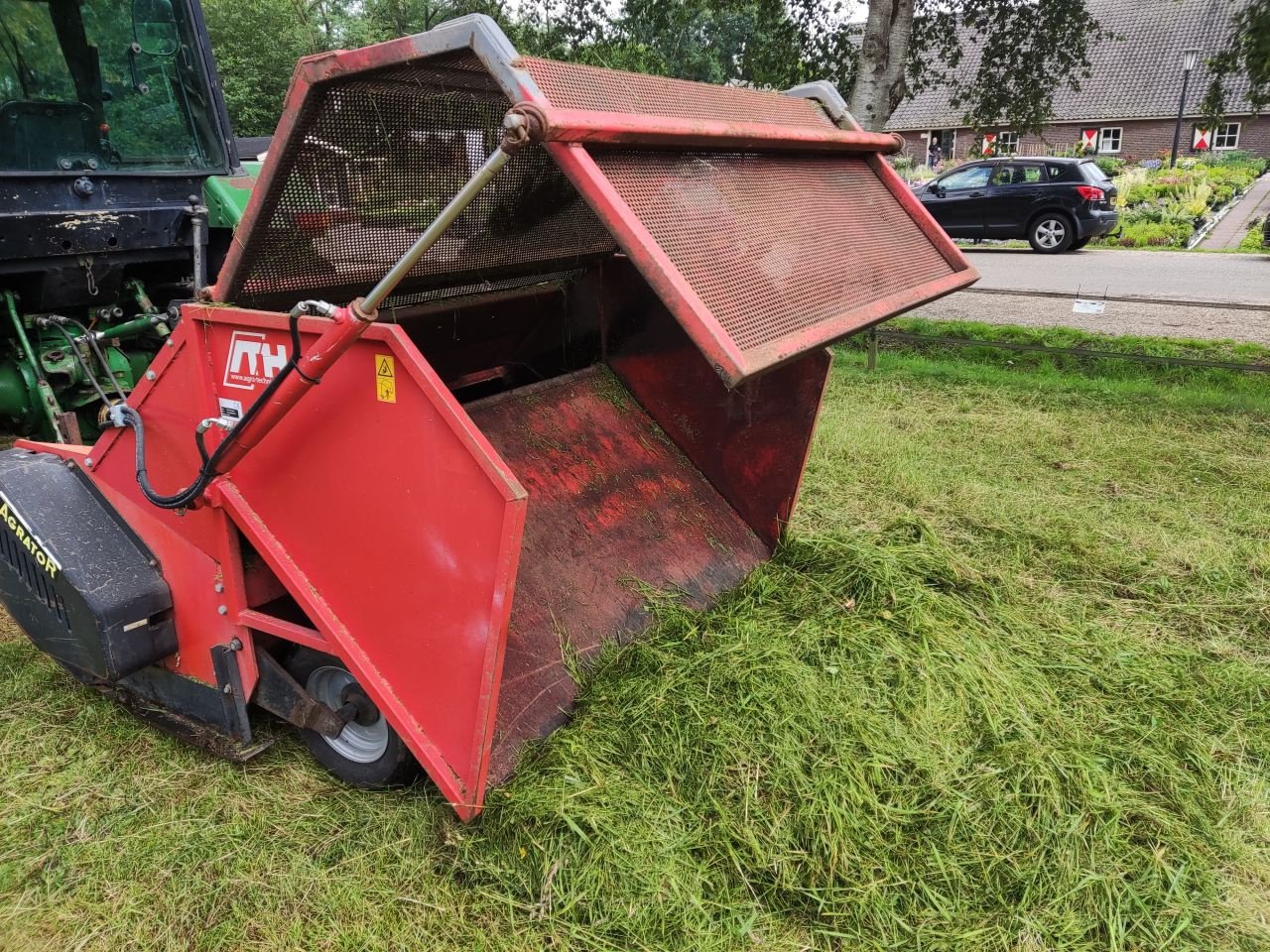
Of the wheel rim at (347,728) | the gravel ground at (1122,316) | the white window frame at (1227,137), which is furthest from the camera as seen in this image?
the white window frame at (1227,137)

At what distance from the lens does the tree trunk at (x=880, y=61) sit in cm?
666

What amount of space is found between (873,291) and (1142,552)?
6.72ft

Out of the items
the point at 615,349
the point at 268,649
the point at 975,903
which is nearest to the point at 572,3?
the point at 615,349

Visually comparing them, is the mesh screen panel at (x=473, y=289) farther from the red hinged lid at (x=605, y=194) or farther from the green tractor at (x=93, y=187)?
the green tractor at (x=93, y=187)

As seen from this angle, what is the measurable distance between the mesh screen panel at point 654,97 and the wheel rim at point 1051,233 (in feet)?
40.1

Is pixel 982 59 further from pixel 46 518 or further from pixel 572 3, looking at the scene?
pixel 46 518

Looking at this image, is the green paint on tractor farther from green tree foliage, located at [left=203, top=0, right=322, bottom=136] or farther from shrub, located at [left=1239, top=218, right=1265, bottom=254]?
green tree foliage, located at [left=203, top=0, right=322, bottom=136]

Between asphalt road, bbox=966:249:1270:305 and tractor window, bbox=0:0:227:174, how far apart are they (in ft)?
25.3

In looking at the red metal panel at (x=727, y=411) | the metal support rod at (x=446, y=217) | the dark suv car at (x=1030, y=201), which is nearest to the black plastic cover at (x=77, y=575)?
the metal support rod at (x=446, y=217)

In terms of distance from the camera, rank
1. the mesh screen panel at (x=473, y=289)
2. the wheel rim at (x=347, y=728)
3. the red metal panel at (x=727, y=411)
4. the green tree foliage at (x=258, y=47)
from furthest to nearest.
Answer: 1. the green tree foliage at (x=258, y=47)
2. the red metal panel at (x=727, y=411)
3. the mesh screen panel at (x=473, y=289)
4. the wheel rim at (x=347, y=728)

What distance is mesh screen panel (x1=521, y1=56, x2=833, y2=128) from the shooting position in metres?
1.75

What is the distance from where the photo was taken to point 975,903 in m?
1.94

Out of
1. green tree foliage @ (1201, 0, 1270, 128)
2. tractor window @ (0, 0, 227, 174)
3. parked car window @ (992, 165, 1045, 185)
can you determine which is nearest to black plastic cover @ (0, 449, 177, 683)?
tractor window @ (0, 0, 227, 174)

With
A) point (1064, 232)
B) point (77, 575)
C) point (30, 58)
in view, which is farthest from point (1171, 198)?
point (77, 575)
